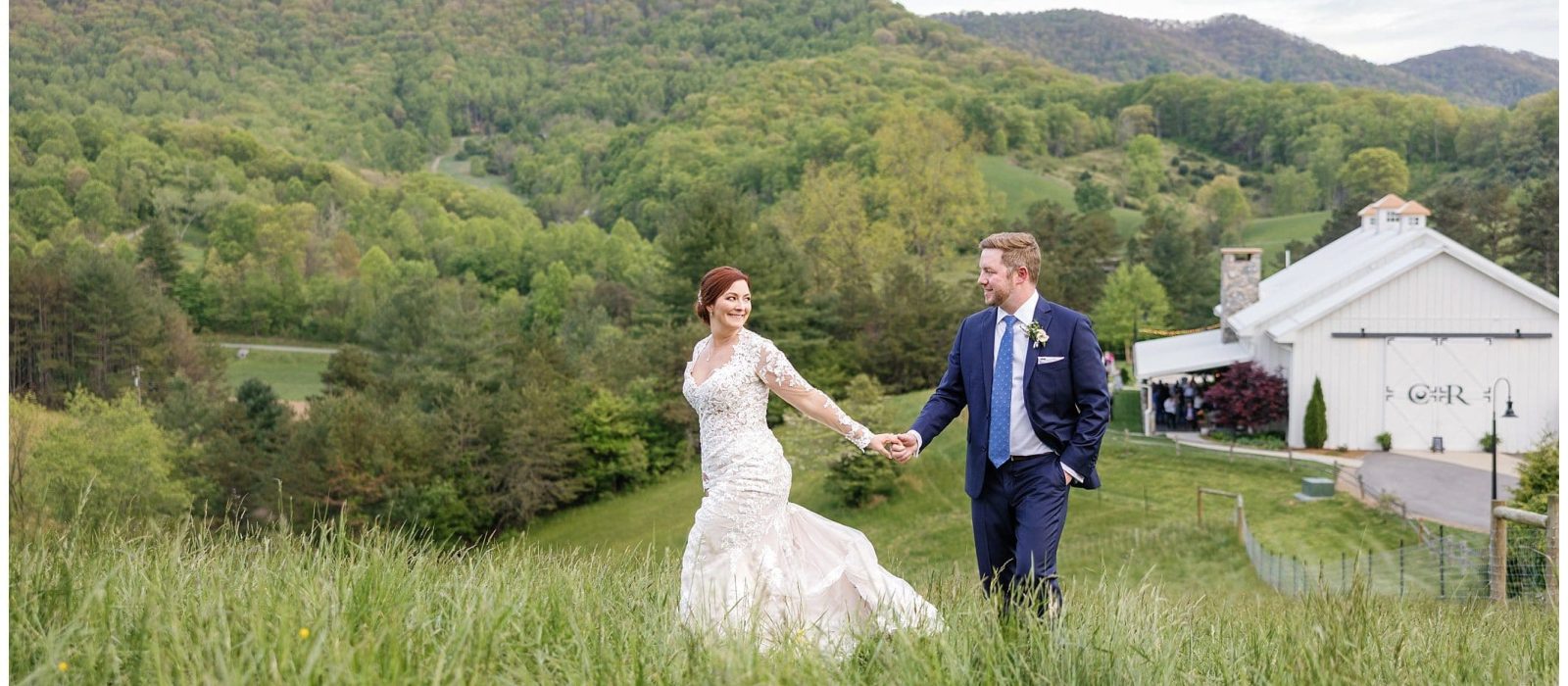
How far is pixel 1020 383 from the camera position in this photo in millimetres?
5375

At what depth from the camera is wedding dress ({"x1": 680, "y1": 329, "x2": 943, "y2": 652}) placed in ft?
16.3

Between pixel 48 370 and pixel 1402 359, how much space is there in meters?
62.4

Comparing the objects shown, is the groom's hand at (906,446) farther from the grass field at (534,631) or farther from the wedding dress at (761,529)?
the grass field at (534,631)

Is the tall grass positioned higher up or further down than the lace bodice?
further down

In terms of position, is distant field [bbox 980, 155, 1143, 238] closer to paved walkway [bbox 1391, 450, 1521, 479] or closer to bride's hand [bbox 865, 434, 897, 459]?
paved walkway [bbox 1391, 450, 1521, 479]

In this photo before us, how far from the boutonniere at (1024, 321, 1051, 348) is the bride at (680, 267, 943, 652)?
757 mm

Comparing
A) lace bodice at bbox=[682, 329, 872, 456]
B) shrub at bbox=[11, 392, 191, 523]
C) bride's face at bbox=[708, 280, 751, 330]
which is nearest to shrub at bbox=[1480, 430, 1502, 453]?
lace bodice at bbox=[682, 329, 872, 456]

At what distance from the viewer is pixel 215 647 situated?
320cm

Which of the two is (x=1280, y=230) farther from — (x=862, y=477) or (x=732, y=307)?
(x=732, y=307)

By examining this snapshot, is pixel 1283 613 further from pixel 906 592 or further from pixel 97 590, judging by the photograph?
pixel 97 590

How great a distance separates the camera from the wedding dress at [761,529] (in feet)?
16.3

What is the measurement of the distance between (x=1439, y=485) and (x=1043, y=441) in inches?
1008

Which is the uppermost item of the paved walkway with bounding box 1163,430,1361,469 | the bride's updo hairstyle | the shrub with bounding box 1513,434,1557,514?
the bride's updo hairstyle

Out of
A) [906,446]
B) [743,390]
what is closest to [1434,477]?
[906,446]
